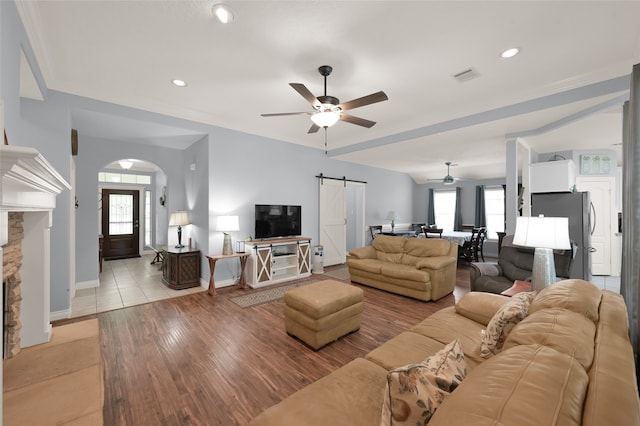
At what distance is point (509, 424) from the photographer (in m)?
0.63

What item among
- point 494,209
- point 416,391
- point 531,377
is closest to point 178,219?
point 416,391

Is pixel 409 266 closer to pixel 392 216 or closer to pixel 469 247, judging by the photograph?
pixel 469 247

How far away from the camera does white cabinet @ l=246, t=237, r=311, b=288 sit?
4637mm

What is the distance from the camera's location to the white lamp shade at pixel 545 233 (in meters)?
2.24

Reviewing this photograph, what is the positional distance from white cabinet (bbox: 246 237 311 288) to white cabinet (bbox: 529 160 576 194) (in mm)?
4463

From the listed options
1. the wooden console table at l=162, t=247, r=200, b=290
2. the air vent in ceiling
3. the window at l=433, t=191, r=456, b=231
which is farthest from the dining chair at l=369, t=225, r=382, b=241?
the air vent in ceiling

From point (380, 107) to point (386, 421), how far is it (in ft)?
12.7

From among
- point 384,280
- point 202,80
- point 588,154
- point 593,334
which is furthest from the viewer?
point 588,154

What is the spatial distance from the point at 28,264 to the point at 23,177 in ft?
5.39

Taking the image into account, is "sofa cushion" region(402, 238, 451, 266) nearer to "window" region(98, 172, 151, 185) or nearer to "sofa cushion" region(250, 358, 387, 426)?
"sofa cushion" region(250, 358, 387, 426)

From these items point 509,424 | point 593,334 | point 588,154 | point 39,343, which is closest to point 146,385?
point 39,343

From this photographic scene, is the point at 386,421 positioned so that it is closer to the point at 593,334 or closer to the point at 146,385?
the point at 593,334

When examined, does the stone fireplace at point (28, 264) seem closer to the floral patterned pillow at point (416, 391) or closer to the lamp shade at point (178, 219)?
the floral patterned pillow at point (416, 391)

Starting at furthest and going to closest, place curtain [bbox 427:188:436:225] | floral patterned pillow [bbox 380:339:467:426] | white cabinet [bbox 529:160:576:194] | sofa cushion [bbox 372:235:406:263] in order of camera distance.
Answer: curtain [bbox 427:188:436:225] < sofa cushion [bbox 372:235:406:263] < white cabinet [bbox 529:160:576:194] < floral patterned pillow [bbox 380:339:467:426]
